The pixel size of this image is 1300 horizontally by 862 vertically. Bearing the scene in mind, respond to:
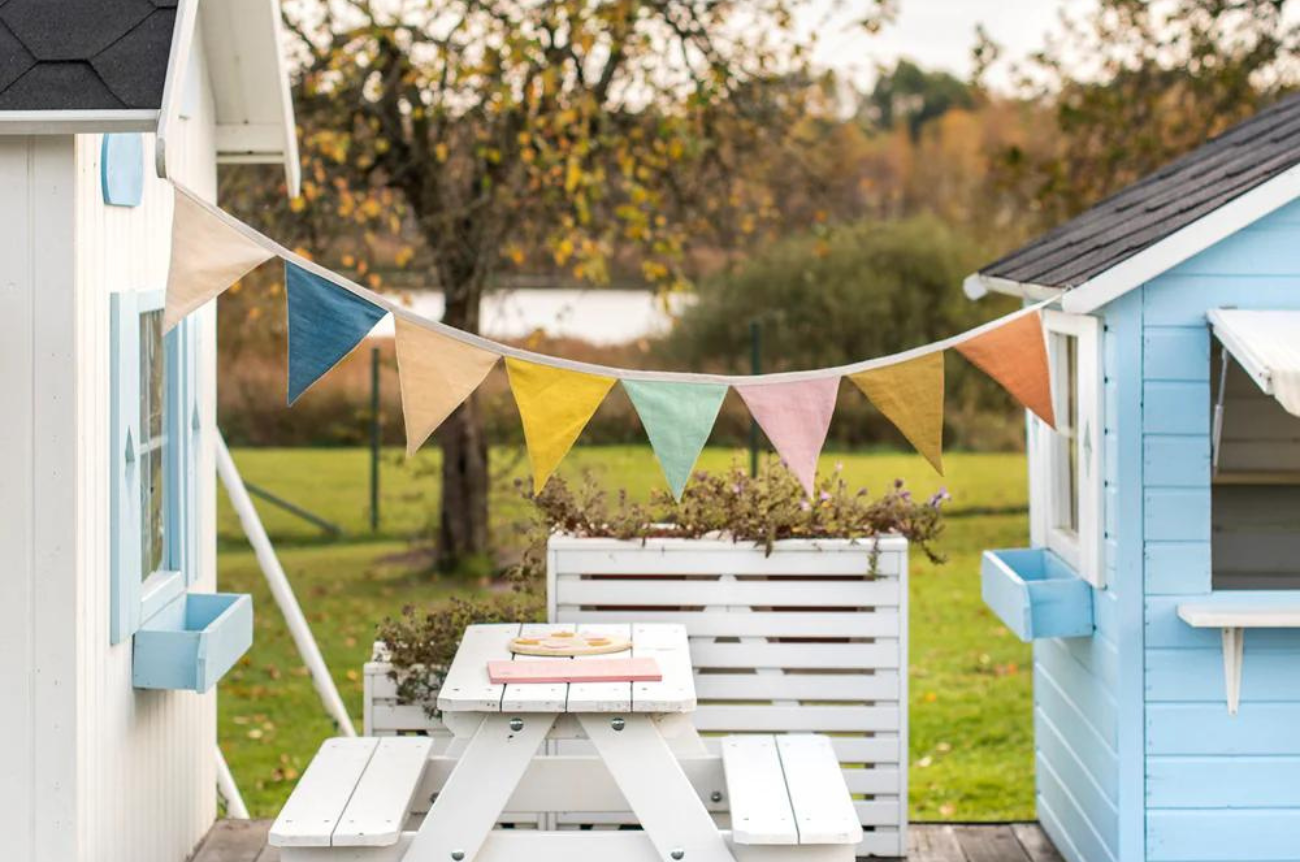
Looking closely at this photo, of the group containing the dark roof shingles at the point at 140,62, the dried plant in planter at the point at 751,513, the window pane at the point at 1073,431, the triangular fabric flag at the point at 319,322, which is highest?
the dark roof shingles at the point at 140,62

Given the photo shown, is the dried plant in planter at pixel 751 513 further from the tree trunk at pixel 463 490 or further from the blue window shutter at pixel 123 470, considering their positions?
the tree trunk at pixel 463 490

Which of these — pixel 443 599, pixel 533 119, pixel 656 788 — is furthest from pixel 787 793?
pixel 443 599

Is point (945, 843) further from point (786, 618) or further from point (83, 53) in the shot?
point (83, 53)

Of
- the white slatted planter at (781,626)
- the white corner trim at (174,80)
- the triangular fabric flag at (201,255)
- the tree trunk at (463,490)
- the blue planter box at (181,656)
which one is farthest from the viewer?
the tree trunk at (463,490)

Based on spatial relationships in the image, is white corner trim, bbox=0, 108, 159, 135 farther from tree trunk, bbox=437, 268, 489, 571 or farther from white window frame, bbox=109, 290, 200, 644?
tree trunk, bbox=437, 268, 489, 571

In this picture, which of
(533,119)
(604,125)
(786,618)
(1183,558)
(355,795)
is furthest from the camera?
(604,125)

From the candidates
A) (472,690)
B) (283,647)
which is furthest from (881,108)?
(472,690)

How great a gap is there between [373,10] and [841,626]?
5.10 metres

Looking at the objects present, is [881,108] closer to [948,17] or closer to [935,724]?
[948,17]

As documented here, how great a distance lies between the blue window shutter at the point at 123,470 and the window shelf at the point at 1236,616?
8.44 feet

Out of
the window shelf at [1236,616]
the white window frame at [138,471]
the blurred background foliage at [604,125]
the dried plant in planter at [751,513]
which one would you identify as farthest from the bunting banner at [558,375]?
the blurred background foliage at [604,125]

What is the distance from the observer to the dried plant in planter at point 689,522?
502 centimetres

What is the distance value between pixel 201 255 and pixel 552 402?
2.74ft

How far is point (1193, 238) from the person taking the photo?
413 cm
